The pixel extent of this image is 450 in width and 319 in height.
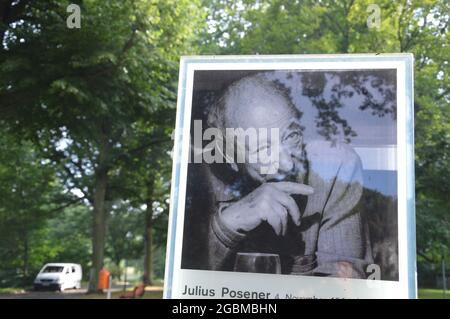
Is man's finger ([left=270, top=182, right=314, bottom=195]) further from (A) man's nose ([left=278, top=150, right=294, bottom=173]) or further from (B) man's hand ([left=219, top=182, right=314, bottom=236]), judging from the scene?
(A) man's nose ([left=278, top=150, right=294, bottom=173])

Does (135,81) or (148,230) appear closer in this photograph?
(135,81)

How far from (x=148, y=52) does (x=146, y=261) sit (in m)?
19.6

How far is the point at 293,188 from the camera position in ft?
15.5

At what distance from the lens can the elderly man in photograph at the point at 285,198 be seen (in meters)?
4.56

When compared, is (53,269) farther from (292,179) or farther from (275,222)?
(292,179)

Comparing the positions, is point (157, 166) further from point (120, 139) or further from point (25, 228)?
point (25, 228)

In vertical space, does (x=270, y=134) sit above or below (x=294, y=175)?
above

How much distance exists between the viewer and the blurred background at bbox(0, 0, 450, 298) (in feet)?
42.7

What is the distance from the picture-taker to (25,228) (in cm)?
2830

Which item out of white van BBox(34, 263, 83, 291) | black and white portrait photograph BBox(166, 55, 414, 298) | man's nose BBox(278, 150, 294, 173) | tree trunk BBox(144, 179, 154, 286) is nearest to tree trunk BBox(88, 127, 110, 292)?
tree trunk BBox(144, 179, 154, 286)

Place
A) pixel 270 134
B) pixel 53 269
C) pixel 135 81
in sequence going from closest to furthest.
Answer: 1. pixel 270 134
2. pixel 135 81
3. pixel 53 269

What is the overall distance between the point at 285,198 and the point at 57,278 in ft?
83.9

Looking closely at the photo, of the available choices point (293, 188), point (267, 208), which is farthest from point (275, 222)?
point (293, 188)
